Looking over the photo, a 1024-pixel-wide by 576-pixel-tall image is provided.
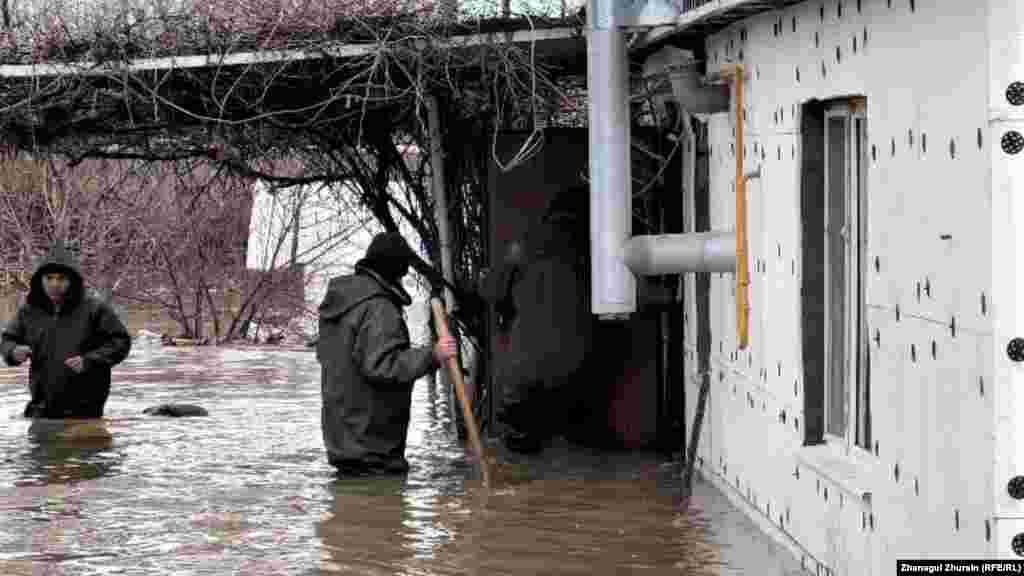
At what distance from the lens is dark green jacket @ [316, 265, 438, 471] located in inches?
490

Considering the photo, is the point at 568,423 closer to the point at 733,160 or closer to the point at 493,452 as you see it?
the point at 493,452

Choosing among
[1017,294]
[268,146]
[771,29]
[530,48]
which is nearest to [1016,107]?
[1017,294]

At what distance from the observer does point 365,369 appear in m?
12.5

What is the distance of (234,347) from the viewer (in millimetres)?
26297

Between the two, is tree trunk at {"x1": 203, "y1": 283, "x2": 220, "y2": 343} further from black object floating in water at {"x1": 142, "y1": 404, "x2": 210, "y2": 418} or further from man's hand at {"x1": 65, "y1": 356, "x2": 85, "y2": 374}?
man's hand at {"x1": 65, "y1": 356, "x2": 85, "y2": 374}

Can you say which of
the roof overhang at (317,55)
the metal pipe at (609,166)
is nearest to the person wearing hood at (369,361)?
the roof overhang at (317,55)

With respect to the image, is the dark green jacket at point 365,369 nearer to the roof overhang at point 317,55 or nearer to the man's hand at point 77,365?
the roof overhang at point 317,55

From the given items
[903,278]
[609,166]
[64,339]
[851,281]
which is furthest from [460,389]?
[903,278]

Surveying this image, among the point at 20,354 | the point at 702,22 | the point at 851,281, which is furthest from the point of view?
the point at 20,354

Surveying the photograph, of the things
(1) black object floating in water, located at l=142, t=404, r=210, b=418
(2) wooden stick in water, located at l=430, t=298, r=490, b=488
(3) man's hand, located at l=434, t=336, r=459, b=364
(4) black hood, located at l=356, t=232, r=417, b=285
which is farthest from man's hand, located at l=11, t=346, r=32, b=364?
(3) man's hand, located at l=434, t=336, r=459, b=364

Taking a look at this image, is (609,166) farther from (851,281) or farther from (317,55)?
(317,55)

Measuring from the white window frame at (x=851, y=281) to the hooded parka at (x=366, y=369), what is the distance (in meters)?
3.41

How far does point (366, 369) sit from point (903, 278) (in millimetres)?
5274

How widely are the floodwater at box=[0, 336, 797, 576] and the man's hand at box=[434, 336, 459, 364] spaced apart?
842 millimetres
